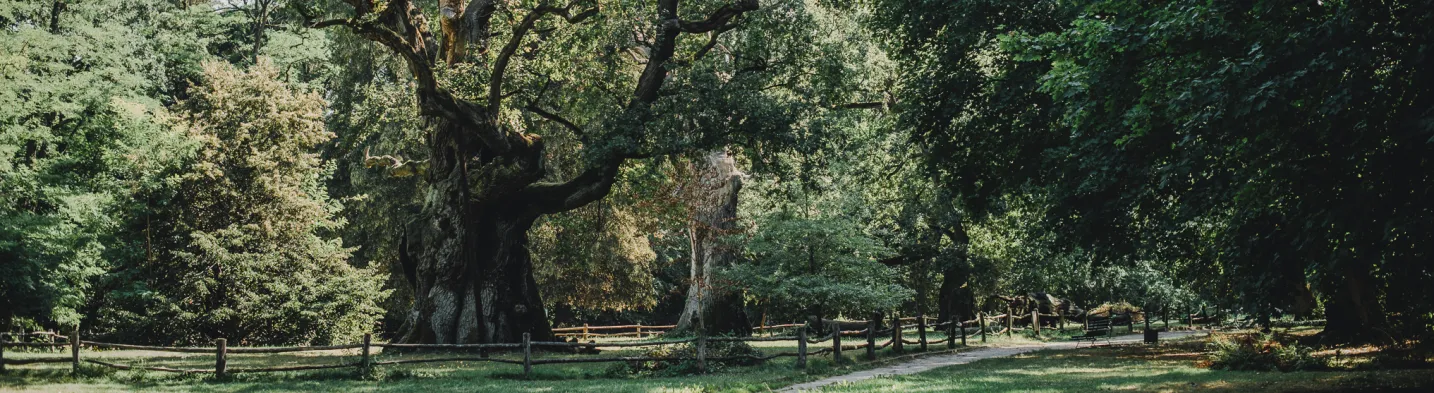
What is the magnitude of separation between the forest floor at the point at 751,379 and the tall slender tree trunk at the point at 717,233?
507 inches

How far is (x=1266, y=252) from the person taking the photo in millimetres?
12523

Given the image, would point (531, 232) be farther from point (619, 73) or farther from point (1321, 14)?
point (1321, 14)

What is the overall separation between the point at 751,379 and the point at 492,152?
11.3 metres

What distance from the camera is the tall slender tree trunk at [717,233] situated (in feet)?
112

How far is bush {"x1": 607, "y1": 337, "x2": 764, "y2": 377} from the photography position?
1831cm

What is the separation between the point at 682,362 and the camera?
18.5 m

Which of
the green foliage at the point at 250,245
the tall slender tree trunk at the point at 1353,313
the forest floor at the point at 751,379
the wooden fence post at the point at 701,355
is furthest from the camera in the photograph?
the green foliage at the point at 250,245

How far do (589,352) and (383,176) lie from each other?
13.9 m

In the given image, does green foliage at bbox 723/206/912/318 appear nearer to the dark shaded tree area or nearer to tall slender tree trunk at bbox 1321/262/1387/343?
the dark shaded tree area

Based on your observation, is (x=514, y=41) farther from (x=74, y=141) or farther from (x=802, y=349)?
(x=74, y=141)

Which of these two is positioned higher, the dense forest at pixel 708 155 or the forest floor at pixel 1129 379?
the dense forest at pixel 708 155

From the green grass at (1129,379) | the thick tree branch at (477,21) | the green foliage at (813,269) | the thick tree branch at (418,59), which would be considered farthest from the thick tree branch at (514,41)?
the green grass at (1129,379)

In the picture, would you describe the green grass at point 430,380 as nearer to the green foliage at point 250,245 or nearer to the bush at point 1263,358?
the green foliage at point 250,245

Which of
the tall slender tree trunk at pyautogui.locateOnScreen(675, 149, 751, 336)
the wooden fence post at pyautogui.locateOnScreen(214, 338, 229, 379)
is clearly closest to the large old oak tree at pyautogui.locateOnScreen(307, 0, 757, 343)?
the wooden fence post at pyautogui.locateOnScreen(214, 338, 229, 379)
